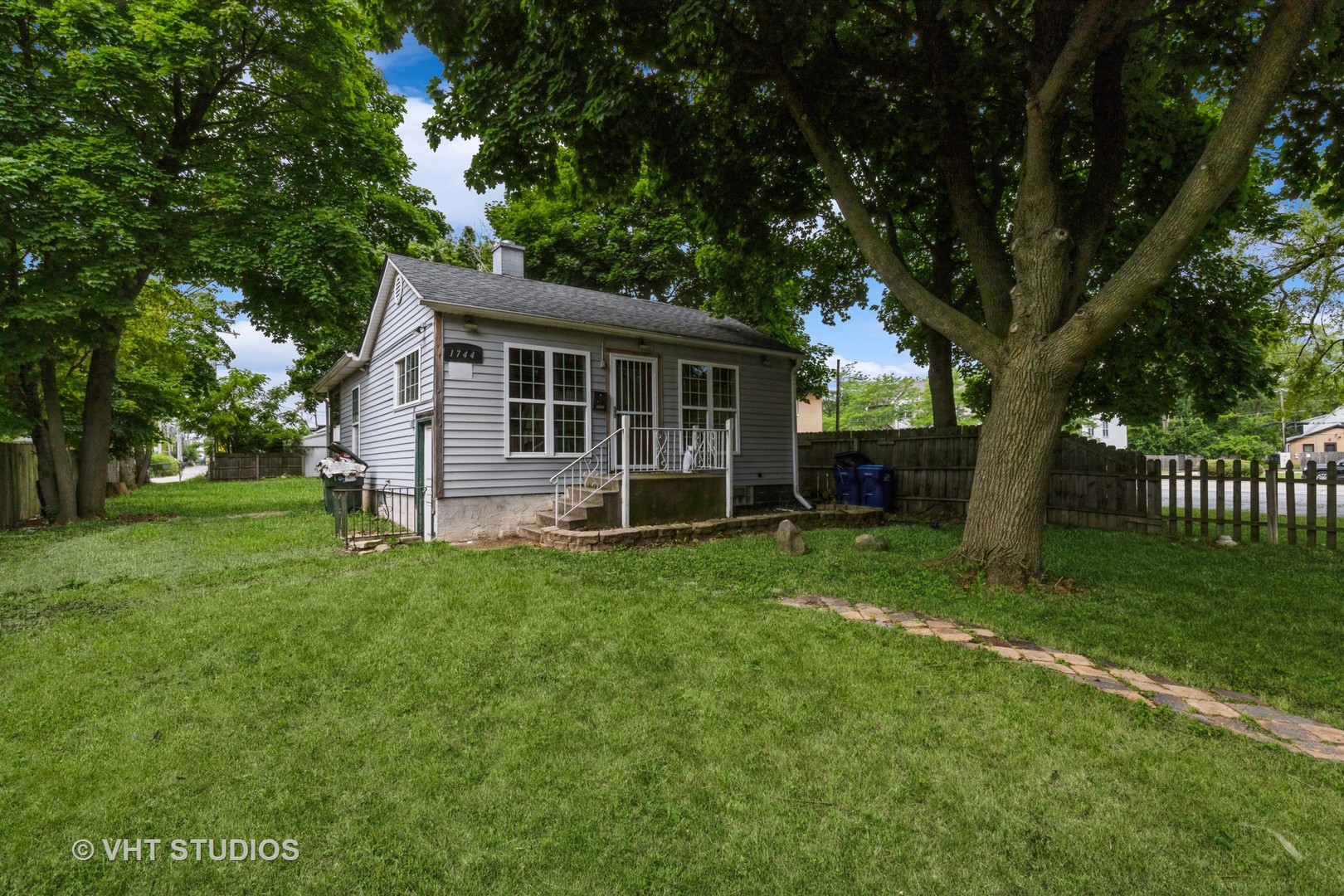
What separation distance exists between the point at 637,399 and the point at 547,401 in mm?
1685

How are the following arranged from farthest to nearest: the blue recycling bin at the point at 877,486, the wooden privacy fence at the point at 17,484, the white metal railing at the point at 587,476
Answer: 1. the blue recycling bin at the point at 877,486
2. the wooden privacy fence at the point at 17,484
3. the white metal railing at the point at 587,476

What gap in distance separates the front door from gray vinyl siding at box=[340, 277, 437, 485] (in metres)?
0.35

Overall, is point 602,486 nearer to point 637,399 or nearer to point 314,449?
point 637,399

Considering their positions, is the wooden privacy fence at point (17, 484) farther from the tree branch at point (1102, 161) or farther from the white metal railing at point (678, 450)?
the tree branch at point (1102, 161)

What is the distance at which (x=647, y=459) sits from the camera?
940cm

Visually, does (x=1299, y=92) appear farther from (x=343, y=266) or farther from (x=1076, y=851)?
(x=343, y=266)

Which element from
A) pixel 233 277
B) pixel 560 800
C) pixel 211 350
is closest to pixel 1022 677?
pixel 560 800

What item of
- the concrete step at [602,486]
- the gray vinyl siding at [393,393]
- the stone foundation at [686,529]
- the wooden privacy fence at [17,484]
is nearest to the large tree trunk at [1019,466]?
the stone foundation at [686,529]

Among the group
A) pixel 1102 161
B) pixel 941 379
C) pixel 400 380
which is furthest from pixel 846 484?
pixel 400 380

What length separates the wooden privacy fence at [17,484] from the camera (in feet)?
31.7

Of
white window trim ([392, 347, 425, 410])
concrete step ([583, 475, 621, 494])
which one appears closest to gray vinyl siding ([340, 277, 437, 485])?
white window trim ([392, 347, 425, 410])

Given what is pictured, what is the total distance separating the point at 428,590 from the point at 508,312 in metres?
4.50

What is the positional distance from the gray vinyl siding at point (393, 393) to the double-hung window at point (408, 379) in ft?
0.42

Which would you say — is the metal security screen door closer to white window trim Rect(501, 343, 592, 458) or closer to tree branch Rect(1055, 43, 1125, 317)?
white window trim Rect(501, 343, 592, 458)
